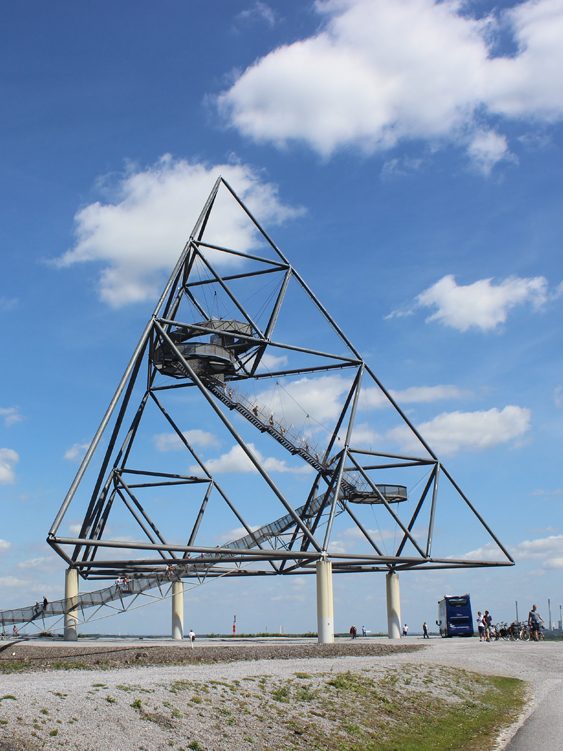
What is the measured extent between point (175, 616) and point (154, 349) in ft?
56.0

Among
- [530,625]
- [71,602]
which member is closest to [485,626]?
[530,625]

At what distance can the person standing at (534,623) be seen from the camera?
141 feet

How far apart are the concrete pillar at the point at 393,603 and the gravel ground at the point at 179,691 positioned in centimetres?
1859

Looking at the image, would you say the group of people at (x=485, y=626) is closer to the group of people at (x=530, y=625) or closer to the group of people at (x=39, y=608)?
the group of people at (x=530, y=625)

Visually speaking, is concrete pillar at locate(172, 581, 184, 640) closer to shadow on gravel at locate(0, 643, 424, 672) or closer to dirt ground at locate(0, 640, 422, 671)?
dirt ground at locate(0, 640, 422, 671)

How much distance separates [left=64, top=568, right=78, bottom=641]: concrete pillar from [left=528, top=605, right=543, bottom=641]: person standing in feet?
75.7

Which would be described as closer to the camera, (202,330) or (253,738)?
(253,738)

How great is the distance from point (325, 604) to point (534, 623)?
12497 mm

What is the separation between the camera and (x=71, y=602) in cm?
4409

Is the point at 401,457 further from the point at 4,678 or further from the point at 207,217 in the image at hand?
the point at 4,678

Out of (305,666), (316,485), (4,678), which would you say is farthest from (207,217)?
(4,678)

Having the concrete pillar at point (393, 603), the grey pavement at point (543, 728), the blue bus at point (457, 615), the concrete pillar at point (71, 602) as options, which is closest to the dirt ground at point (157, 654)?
the grey pavement at point (543, 728)

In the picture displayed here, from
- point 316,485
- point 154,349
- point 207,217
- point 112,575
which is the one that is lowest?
point 112,575

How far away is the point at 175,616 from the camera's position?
164 feet
